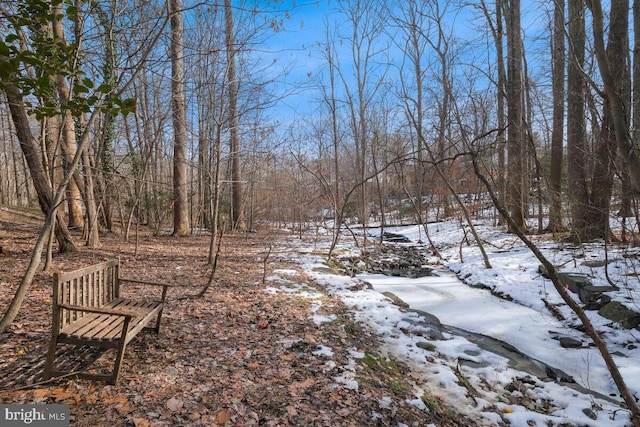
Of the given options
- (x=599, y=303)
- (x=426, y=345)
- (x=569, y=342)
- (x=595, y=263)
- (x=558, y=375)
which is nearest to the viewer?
(x=558, y=375)

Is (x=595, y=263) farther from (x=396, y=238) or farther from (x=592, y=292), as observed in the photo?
(x=396, y=238)

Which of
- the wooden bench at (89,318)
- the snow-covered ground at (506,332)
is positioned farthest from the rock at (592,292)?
the wooden bench at (89,318)

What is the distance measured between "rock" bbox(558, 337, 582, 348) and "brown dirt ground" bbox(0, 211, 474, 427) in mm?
2778

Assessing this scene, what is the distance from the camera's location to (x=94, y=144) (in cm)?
1112

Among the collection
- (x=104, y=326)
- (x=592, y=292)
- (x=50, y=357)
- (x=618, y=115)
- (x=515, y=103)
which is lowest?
(x=592, y=292)

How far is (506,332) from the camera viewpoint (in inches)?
213

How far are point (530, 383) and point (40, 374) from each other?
484 centimetres

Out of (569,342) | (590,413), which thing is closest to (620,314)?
(569,342)

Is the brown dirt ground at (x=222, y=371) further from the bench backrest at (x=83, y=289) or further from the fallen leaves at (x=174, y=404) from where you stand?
the bench backrest at (x=83, y=289)

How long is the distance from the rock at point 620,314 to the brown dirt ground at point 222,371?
12.2 ft

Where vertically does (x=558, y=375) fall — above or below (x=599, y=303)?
below

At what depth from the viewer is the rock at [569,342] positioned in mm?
4875

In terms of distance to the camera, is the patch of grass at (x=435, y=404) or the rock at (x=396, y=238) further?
the rock at (x=396, y=238)

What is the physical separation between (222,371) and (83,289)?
1.48m
